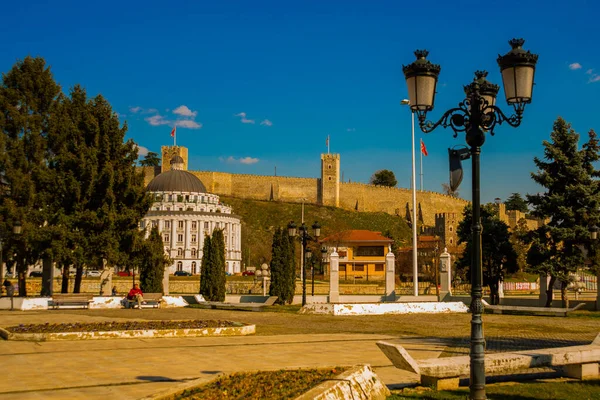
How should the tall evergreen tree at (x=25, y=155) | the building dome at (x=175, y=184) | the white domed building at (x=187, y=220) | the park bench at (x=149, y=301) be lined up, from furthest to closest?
the building dome at (x=175, y=184) < the white domed building at (x=187, y=220) < the tall evergreen tree at (x=25, y=155) < the park bench at (x=149, y=301)

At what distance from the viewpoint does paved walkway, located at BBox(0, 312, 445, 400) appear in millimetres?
8234

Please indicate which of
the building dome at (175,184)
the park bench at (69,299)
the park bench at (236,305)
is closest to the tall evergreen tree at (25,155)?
the park bench at (69,299)

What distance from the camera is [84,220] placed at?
29.7 m

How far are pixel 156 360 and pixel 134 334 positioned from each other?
4018 mm

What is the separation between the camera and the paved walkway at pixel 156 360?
27.0 feet

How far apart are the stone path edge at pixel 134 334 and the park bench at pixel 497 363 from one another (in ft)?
24.1

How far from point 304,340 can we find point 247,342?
1.36 metres

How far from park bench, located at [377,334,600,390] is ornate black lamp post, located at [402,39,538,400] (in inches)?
45.3

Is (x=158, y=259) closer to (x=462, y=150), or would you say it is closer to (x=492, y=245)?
(x=492, y=245)

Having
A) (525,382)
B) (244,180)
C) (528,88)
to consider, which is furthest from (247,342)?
(244,180)

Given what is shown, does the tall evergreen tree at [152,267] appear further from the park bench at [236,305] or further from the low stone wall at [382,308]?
the low stone wall at [382,308]

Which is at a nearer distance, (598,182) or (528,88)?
(528,88)

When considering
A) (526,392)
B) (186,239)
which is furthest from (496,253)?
(186,239)

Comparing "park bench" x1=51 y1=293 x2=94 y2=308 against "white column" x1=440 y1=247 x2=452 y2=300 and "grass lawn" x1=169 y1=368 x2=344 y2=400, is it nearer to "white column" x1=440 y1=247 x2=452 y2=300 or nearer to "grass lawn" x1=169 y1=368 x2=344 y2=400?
"white column" x1=440 y1=247 x2=452 y2=300
